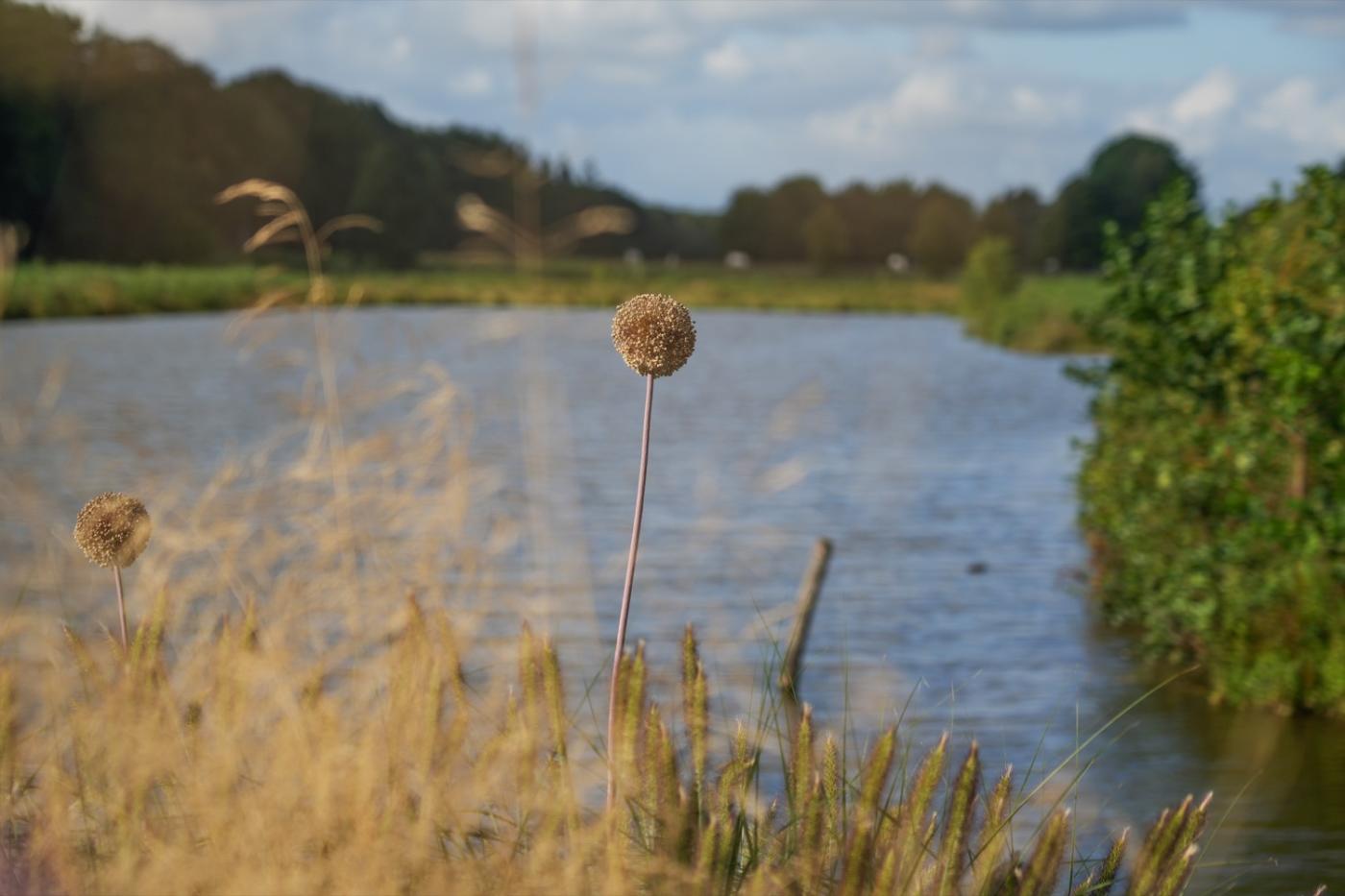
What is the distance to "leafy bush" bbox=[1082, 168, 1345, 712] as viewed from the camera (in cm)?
877

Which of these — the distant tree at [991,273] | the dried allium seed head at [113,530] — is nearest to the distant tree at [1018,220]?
the distant tree at [991,273]

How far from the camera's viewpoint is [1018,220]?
12762cm

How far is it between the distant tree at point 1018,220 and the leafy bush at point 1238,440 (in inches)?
4090

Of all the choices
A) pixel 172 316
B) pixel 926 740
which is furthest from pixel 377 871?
pixel 172 316

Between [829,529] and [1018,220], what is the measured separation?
11484 cm

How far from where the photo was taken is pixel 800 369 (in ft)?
139

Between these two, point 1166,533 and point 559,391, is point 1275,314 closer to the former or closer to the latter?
point 1166,533

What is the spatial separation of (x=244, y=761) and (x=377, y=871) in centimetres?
74

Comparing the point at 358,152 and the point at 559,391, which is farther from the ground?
the point at 358,152

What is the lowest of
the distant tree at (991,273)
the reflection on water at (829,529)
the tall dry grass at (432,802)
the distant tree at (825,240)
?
the reflection on water at (829,529)

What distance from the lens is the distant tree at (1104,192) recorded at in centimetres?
10156

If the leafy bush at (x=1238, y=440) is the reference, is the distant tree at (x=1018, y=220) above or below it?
above

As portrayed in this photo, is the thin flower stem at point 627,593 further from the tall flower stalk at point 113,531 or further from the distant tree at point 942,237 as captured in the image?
the distant tree at point 942,237

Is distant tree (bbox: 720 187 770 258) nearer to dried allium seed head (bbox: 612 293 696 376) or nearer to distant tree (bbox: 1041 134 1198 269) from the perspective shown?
distant tree (bbox: 1041 134 1198 269)
